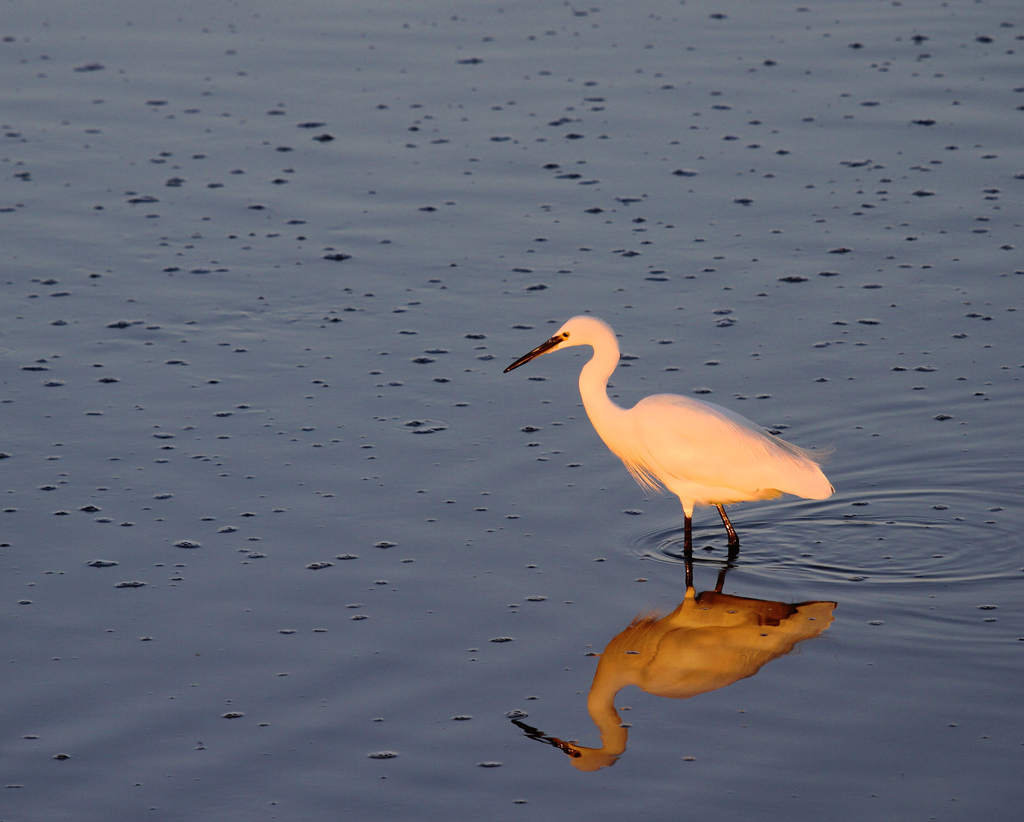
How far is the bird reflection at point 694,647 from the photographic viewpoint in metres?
5.75

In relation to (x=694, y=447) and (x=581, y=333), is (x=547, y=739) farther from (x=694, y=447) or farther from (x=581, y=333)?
(x=581, y=333)

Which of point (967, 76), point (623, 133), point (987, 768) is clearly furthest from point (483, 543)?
point (967, 76)

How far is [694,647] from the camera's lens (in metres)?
6.16

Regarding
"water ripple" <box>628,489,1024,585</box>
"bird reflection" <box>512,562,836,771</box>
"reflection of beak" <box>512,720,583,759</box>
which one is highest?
"water ripple" <box>628,489,1024,585</box>

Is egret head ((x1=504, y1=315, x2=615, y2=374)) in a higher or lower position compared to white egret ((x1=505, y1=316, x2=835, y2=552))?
higher

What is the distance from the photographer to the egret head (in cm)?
720

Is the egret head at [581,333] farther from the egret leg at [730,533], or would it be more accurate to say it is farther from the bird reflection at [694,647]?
the bird reflection at [694,647]

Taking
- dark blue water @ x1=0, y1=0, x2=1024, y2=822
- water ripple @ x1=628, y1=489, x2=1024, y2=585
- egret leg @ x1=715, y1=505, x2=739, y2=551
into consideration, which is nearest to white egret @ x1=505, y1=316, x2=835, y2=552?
egret leg @ x1=715, y1=505, x2=739, y2=551

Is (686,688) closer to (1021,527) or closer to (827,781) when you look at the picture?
(827,781)

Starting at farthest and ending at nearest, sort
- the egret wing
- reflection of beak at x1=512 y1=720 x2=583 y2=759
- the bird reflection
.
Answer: the egret wing < the bird reflection < reflection of beak at x1=512 y1=720 x2=583 y2=759

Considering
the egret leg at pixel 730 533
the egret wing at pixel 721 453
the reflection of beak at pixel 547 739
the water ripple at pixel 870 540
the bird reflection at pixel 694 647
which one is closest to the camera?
the reflection of beak at pixel 547 739

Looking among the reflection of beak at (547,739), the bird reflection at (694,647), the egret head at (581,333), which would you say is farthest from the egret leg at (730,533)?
the reflection of beak at (547,739)

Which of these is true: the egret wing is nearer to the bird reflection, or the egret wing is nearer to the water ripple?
the water ripple

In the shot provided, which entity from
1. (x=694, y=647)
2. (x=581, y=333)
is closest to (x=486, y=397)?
(x=581, y=333)
